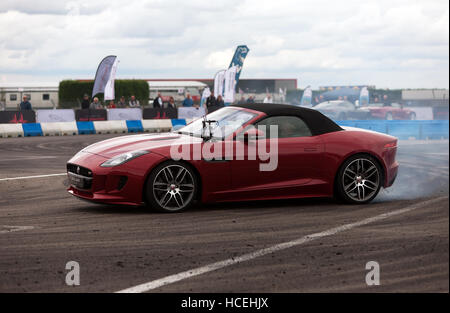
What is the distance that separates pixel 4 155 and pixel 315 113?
11.3 meters

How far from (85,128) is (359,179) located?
21859 millimetres

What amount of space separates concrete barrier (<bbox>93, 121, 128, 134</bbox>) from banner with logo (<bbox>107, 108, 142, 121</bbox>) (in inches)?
38.6

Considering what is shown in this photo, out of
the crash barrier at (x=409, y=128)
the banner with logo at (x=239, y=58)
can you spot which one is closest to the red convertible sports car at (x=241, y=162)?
the crash barrier at (x=409, y=128)

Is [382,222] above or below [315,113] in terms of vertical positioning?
below

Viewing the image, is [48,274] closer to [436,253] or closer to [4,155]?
[436,253]

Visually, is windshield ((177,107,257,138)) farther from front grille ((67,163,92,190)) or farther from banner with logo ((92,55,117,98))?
banner with logo ((92,55,117,98))

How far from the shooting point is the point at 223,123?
9648 millimetres

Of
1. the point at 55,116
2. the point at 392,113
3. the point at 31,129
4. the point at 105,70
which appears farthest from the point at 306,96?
the point at 31,129

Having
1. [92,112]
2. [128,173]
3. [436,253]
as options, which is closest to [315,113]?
[128,173]

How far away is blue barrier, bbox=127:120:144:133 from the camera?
104ft

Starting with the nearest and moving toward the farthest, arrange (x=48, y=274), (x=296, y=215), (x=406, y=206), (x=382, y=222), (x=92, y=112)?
(x=48, y=274)
(x=382, y=222)
(x=296, y=215)
(x=406, y=206)
(x=92, y=112)

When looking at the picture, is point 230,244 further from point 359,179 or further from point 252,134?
point 359,179

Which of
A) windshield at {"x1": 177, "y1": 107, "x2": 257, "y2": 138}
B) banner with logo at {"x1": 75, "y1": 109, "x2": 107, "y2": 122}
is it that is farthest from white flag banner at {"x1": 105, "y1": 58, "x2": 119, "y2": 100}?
windshield at {"x1": 177, "y1": 107, "x2": 257, "y2": 138}

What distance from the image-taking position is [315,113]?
391 inches
